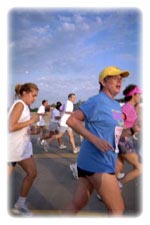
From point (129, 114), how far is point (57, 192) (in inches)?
51.0

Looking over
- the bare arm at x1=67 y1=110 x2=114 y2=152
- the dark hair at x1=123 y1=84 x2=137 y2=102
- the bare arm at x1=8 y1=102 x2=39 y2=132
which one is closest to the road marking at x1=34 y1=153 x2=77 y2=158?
the dark hair at x1=123 y1=84 x2=137 y2=102

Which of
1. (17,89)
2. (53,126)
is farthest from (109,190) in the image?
(53,126)

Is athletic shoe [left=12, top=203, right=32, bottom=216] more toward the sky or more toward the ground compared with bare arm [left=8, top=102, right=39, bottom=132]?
more toward the ground

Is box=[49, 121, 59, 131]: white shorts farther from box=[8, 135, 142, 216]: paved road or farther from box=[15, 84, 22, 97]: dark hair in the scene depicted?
box=[15, 84, 22, 97]: dark hair

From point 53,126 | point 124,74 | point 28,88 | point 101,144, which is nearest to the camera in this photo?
point 101,144

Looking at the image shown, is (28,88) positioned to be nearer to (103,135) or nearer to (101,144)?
(103,135)

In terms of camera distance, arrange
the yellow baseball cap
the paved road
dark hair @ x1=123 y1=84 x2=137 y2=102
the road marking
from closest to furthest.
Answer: the yellow baseball cap → the paved road → dark hair @ x1=123 y1=84 x2=137 y2=102 → the road marking

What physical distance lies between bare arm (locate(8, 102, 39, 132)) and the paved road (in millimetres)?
709

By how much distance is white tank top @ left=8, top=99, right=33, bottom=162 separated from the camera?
3.63 m

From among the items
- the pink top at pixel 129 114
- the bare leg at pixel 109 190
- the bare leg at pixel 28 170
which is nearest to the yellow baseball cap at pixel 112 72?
the bare leg at pixel 109 190

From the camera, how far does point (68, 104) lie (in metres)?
7.33

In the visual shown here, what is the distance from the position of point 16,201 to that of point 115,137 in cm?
173

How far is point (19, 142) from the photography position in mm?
3670
